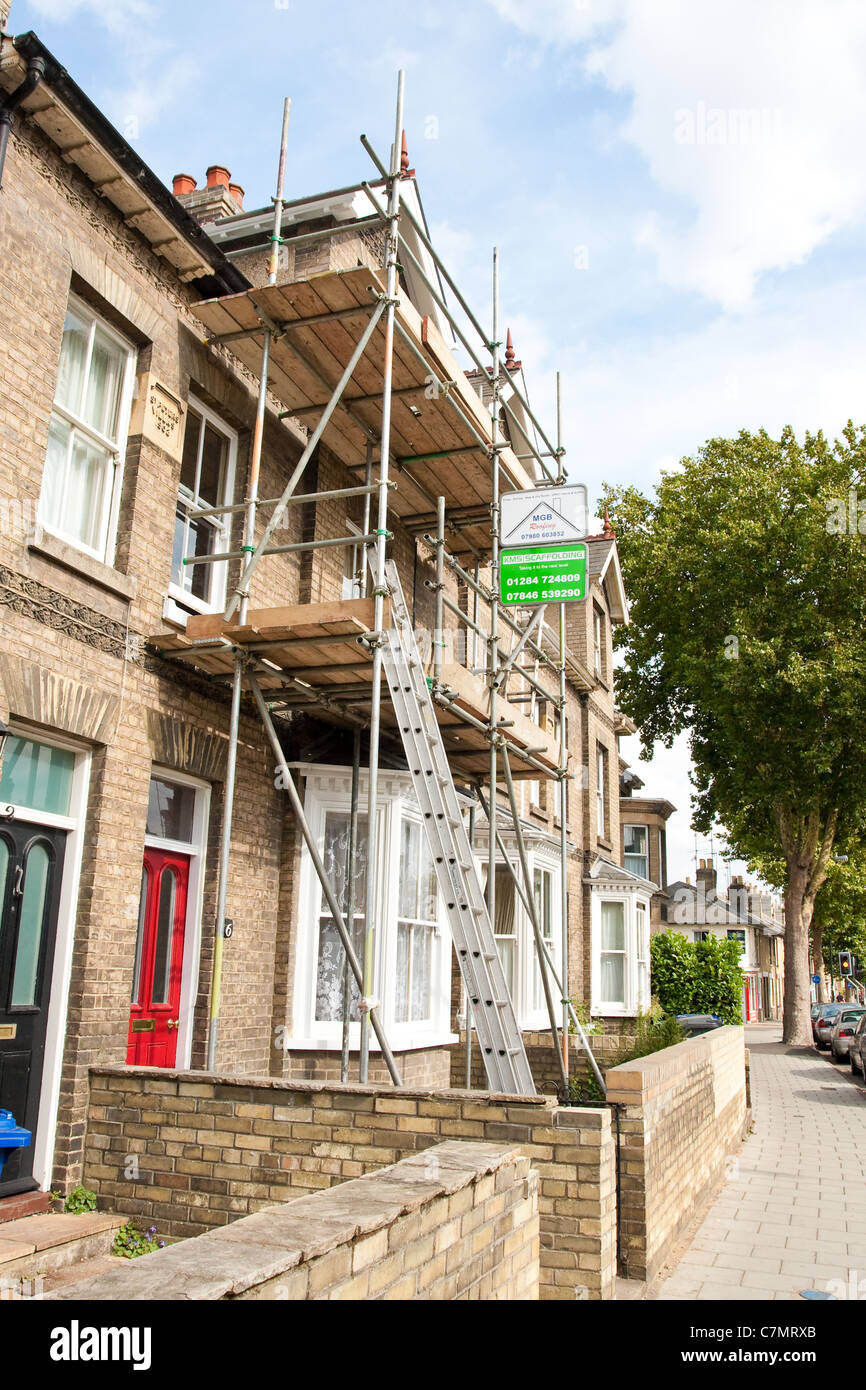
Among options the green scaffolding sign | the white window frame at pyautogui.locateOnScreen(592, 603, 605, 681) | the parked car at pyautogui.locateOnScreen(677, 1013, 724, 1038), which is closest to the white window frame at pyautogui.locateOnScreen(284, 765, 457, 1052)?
the green scaffolding sign

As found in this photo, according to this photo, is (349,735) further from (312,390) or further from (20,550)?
(20,550)

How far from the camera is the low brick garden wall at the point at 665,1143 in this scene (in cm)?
639

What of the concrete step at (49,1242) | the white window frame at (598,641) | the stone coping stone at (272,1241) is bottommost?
the concrete step at (49,1242)

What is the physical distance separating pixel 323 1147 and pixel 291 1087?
0.38 m

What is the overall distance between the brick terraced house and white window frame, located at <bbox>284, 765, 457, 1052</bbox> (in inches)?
1.1

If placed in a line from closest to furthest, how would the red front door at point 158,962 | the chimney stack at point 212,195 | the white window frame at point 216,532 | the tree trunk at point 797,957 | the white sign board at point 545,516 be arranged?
the red front door at point 158,962, the white window frame at point 216,532, the white sign board at point 545,516, the chimney stack at point 212,195, the tree trunk at point 797,957

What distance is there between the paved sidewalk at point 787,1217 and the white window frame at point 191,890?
3818 millimetres

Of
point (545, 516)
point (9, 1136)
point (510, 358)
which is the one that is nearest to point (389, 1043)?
point (9, 1136)

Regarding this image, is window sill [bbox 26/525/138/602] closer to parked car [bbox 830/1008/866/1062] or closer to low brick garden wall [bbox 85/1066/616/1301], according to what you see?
low brick garden wall [bbox 85/1066/616/1301]

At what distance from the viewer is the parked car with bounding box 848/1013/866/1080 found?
2277 centimetres

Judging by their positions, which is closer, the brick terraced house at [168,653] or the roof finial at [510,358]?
the brick terraced house at [168,653]

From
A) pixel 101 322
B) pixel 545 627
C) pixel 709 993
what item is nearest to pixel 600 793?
pixel 545 627

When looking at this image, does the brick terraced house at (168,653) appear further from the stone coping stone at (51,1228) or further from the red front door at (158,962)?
the stone coping stone at (51,1228)

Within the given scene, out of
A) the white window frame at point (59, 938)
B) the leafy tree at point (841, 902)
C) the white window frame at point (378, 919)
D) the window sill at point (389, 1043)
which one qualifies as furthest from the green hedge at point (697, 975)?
the white window frame at point (59, 938)
